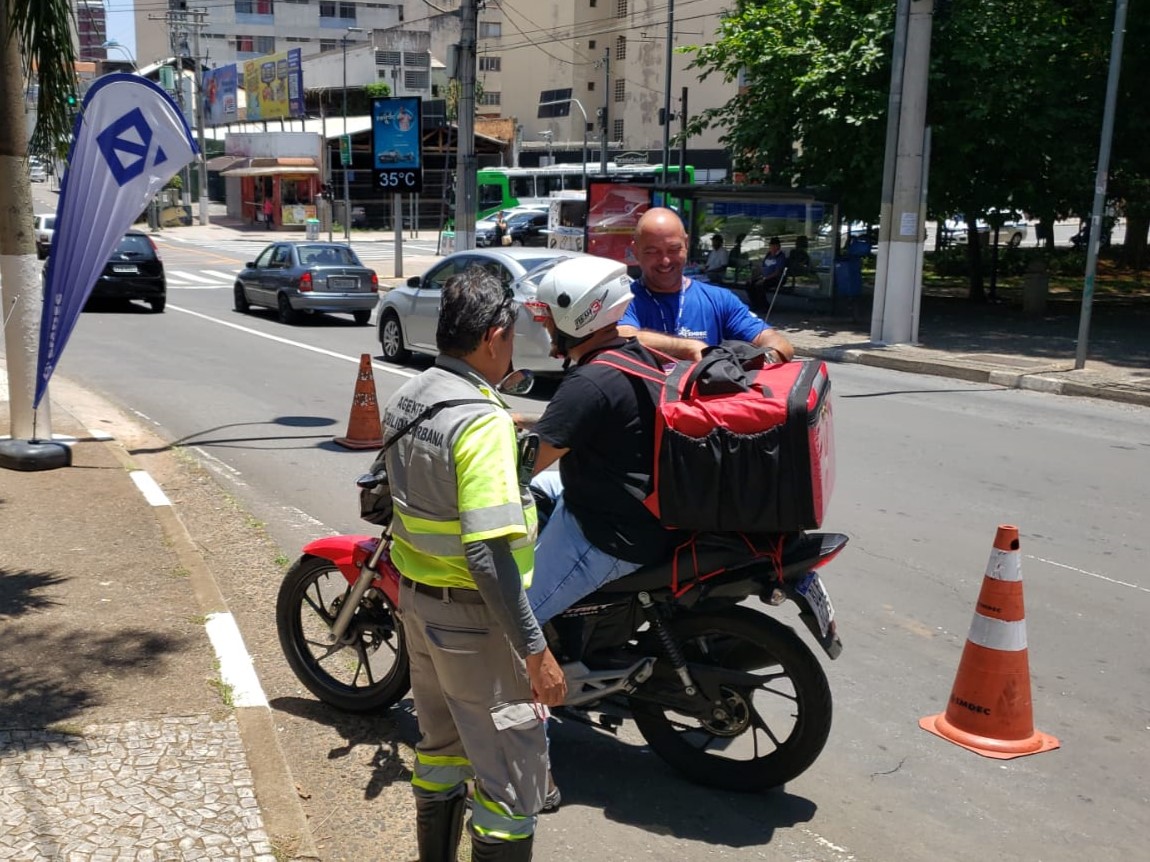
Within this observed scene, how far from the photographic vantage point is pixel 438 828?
3355mm

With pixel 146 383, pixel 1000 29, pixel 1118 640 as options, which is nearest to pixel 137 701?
pixel 1118 640

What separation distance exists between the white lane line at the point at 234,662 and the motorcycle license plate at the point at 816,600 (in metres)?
2.04

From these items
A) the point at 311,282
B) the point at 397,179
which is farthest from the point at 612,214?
the point at 311,282

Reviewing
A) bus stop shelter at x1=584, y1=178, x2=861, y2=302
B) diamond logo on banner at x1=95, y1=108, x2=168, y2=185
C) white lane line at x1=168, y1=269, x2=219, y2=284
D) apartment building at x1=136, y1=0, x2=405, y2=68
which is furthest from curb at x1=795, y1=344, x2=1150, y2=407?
apartment building at x1=136, y1=0, x2=405, y2=68

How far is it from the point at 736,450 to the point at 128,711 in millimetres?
2459

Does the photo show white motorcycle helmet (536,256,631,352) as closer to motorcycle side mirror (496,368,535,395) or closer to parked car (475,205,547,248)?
motorcycle side mirror (496,368,535,395)

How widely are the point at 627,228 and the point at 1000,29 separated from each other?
7.68m

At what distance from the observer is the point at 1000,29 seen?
66.8 ft

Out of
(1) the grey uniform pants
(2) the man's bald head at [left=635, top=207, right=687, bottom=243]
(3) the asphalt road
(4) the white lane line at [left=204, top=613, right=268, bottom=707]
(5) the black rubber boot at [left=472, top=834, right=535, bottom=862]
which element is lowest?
(3) the asphalt road

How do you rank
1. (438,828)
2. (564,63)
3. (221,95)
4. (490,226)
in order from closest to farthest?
(438,828) < (490,226) < (221,95) < (564,63)

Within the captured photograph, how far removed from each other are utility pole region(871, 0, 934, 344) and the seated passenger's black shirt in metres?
14.6

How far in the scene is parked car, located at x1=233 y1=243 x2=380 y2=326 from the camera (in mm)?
20500

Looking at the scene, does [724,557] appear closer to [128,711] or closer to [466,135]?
[128,711]

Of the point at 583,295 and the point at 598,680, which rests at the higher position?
the point at 583,295
